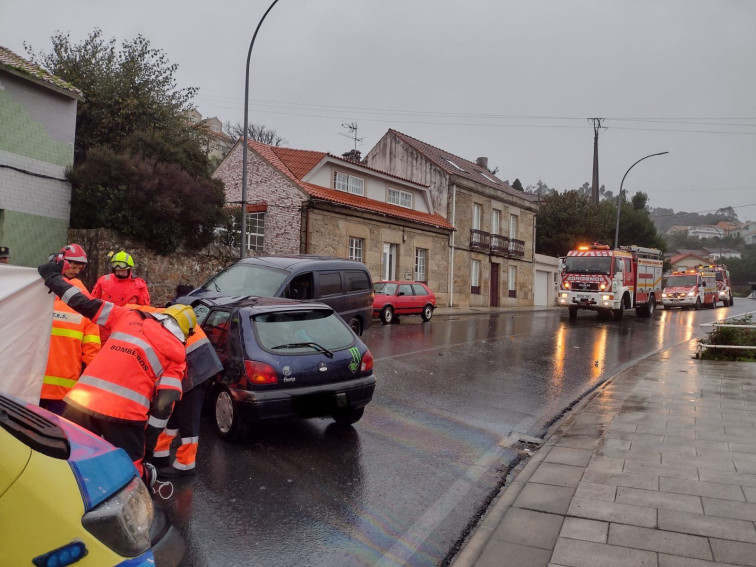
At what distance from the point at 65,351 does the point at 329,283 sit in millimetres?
6698

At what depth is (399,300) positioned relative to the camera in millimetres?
19578

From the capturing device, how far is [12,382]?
4.87 m

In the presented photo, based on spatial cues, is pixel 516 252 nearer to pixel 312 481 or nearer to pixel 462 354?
pixel 462 354

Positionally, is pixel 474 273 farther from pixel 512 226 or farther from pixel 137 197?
pixel 137 197

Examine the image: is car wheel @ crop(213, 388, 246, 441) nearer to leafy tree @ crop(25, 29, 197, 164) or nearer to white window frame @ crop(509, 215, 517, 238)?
leafy tree @ crop(25, 29, 197, 164)

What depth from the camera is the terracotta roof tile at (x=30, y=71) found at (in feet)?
49.8

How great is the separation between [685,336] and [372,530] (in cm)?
1709

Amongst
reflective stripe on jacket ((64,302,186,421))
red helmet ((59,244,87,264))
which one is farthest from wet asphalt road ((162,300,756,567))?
red helmet ((59,244,87,264))

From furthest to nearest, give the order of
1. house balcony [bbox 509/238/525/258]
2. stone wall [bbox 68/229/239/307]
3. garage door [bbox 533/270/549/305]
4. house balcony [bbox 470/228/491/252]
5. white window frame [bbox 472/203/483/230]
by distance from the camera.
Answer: garage door [bbox 533/270/549/305] → house balcony [bbox 509/238/525/258] → white window frame [bbox 472/203/483/230] → house balcony [bbox 470/228/491/252] → stone wall [bbox 68/229/239/307]

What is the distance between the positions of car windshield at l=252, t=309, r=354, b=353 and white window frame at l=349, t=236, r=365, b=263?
19038 mm

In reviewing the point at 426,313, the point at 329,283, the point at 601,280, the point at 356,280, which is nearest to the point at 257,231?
the point at 426,313

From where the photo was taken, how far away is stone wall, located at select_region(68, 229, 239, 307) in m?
16.2

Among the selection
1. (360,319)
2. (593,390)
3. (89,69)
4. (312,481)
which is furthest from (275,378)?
(89,69)

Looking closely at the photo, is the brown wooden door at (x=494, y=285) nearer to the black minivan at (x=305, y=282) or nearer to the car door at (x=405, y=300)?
the car door at (x=405, y=300)
